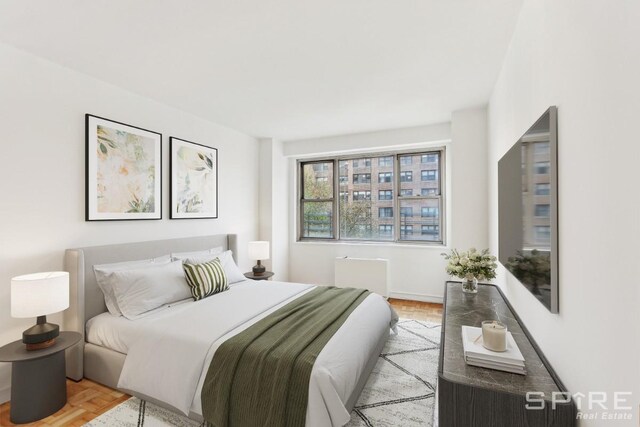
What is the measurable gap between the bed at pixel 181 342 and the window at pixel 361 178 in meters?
2.56

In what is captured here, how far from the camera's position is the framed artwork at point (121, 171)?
9.02ft

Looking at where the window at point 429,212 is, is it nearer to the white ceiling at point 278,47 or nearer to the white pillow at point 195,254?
the white ceiling at point 278,47

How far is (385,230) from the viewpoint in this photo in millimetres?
4984

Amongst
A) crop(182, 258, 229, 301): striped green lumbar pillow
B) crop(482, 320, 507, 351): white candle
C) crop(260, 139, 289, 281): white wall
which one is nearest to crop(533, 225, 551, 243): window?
crop(482, 320, 507, 351): white candle

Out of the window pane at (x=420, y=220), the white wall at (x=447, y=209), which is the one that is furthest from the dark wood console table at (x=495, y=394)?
the window pane at (x=420, y=220)

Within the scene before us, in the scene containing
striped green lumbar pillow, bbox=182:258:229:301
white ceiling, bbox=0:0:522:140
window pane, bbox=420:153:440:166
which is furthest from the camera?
window pane, bbox=420:153:440:166

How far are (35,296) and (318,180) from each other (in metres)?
4.08

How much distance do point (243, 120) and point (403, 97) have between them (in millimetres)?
2102

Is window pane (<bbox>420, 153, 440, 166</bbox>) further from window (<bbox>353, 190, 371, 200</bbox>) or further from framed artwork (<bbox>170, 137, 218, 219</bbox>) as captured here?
framed artwork (<bbox>170, 137, 218, 219</bbox>)

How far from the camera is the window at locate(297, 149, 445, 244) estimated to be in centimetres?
469

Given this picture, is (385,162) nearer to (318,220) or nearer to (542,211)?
(318,220)

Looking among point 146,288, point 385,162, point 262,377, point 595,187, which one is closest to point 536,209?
point 595,187

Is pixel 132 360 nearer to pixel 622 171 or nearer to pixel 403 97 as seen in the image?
pixel 622 171

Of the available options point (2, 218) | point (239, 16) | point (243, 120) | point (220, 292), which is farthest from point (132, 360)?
point (243, 120)
